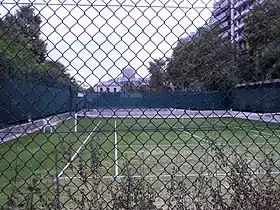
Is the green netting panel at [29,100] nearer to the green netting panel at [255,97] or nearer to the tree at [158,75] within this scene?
the tree at [158,75]

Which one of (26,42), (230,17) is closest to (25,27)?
(26,42)

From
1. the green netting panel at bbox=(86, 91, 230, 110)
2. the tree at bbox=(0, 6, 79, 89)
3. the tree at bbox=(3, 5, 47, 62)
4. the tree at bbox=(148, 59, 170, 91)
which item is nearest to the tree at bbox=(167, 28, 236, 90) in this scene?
the tree at bbox=(148, 59, 170, 91)

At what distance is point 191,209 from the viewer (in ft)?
9.76

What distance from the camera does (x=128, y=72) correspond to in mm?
2775

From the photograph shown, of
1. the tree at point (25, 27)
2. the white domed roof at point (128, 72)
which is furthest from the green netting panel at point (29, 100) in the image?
the white domed roof at point (128, 72)

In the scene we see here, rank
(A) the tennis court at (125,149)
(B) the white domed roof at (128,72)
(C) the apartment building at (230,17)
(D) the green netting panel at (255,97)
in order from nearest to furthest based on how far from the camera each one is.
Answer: (B) the white domed roof at (128,72)
(C) the apartment building at (230,17)
(A) the tennis court at (125,149)
(D) the green netting panel at (255,97)

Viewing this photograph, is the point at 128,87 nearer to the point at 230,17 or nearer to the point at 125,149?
the point at 230,17

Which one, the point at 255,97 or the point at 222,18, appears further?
the point at 255,97

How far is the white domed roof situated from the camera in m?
2.76

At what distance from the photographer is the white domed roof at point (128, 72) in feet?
9.04

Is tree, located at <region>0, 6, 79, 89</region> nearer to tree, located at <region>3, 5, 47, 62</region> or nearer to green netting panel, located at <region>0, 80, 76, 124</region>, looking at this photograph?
tree, located at <region>3, 5, 47, 62</region>

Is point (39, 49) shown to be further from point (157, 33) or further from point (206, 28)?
point (206, 28)

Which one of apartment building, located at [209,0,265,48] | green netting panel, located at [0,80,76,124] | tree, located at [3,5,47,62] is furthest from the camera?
green netting panel, located at [0,80,76,124]

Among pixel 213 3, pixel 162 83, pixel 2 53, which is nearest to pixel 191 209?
pixel 162 83
